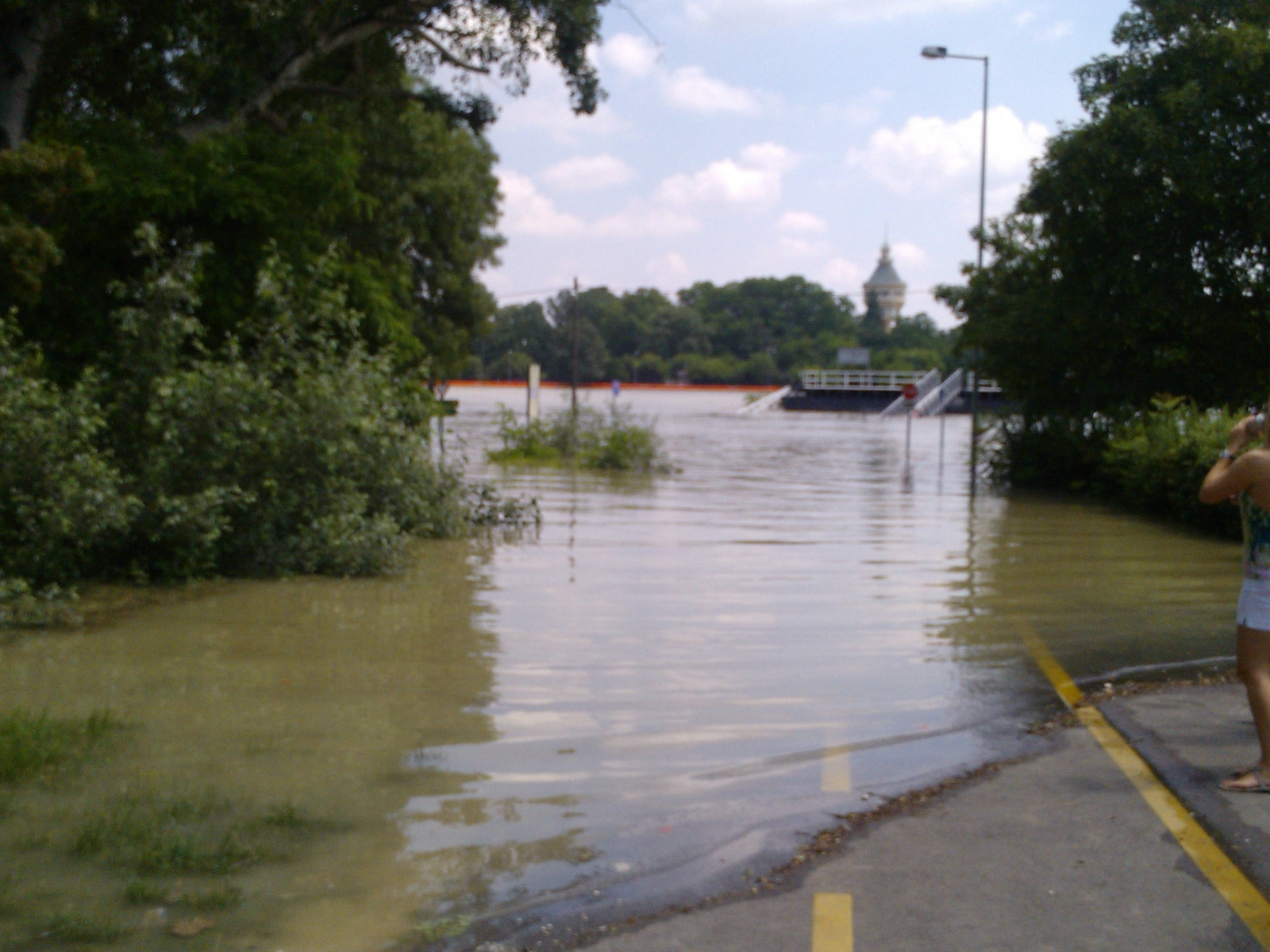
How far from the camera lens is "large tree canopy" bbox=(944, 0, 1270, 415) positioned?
20688 mm

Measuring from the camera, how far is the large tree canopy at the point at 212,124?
46.0ft

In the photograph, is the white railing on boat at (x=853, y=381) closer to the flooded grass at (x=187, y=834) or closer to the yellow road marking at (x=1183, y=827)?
the yellow road marking at (x=1183, y=827)

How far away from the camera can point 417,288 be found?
42344 mm

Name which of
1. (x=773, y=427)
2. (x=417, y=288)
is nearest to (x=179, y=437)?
(x=417, y=288)

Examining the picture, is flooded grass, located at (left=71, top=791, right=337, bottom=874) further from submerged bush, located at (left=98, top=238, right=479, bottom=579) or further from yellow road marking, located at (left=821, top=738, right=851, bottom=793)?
submerged bush, located at (left=98, top=238, right=479, bottom=579)

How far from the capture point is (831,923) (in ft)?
15.0

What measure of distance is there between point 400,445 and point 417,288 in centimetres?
2832

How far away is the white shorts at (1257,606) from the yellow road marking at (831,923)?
2.46 metres

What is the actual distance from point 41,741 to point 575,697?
3036mm

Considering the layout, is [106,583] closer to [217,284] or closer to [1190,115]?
[217,284]

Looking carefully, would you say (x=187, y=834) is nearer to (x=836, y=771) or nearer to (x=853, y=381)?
(x=836, y=771)

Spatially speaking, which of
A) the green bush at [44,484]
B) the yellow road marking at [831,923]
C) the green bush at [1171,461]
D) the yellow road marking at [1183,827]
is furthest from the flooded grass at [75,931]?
the green bush at [1171,461]

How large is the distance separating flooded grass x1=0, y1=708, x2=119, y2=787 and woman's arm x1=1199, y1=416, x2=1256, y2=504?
5.45 metres

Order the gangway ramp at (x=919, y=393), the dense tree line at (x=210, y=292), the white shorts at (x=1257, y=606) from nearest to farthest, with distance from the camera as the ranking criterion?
the white shorts at (x=1257, y=606), the dense tree line at (x=210, y=292), the gangway ramp at (x=919, y=393)
